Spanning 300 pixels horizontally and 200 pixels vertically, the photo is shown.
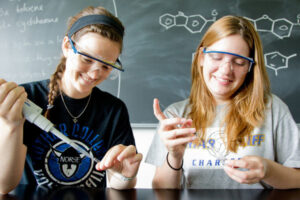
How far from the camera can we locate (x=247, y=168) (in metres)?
0.68

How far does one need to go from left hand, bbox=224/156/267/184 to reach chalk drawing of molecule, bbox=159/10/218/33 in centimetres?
119

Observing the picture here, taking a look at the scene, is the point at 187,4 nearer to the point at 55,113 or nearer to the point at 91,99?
the point at 91,99

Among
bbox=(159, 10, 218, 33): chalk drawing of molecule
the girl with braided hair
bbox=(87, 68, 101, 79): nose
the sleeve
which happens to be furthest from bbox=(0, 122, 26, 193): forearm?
bbox=(159, 10, 218, 33): chalk drawing of molecule

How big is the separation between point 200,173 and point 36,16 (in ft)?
5.65

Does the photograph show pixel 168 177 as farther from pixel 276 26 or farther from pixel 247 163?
pixel 276 26

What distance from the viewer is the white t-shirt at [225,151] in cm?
94

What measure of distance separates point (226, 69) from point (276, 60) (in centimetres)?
93

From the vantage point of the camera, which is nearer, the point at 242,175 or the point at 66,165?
the point at 242,175

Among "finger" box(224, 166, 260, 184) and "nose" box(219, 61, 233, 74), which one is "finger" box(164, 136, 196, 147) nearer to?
"finger" box(224, 166, 260, 184)

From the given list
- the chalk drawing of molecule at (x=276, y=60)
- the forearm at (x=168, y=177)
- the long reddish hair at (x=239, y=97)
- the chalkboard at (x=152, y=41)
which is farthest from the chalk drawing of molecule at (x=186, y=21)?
the forearm at (x=168, y=177)

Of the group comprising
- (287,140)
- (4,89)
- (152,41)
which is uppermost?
(152,41)

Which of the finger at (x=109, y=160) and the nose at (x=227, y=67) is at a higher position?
the nose at (x=227, y=67)

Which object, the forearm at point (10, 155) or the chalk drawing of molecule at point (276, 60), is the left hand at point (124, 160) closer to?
the forearm at point (10, 155)

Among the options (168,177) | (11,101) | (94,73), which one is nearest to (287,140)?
(168,177)
